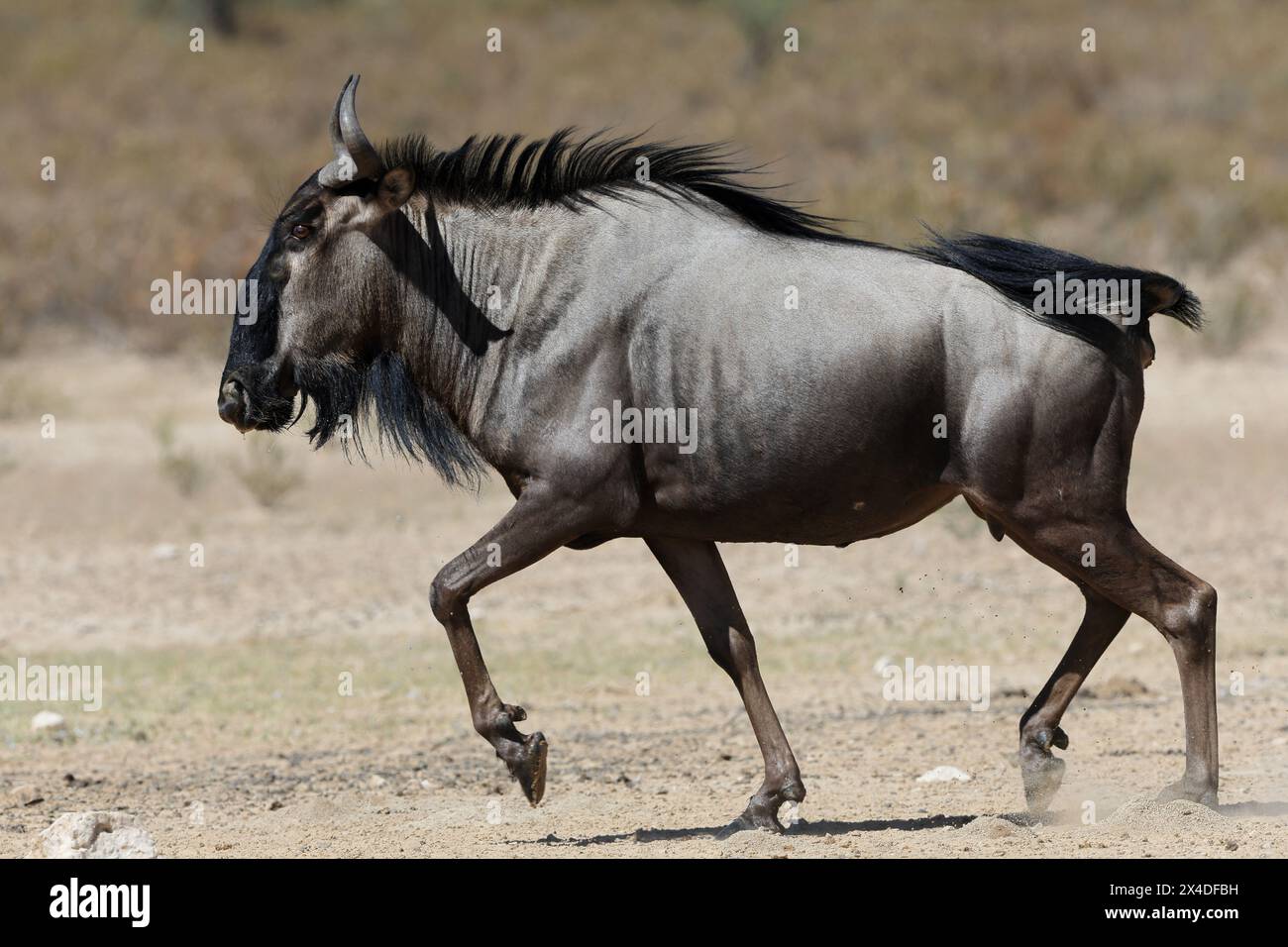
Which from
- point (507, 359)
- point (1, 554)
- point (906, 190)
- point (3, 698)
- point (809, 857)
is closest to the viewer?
point (809, 857)

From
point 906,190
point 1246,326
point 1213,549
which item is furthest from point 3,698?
point 906,190

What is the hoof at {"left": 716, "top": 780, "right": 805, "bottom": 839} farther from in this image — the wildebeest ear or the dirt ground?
the wildebeest ear

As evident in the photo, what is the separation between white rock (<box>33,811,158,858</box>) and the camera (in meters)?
6.74

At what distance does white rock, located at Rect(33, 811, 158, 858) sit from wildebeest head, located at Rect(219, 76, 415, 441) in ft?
5.05

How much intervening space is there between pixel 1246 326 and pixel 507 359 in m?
14.4

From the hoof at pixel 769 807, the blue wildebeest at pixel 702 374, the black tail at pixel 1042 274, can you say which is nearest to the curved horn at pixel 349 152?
the blue wildebeest at pixel 702 374

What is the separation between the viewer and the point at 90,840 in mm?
6781

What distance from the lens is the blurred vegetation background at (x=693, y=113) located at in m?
22.3

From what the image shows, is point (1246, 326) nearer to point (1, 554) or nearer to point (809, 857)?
point (1, 554)

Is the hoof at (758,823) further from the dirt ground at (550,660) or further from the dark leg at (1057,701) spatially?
the dark leg at (1057,701)

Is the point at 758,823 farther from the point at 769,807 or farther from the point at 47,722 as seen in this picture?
the point at 47,722

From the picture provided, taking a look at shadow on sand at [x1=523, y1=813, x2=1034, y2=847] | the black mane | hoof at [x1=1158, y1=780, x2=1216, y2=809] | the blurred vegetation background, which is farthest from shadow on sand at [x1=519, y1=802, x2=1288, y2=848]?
the blurred vegetation background

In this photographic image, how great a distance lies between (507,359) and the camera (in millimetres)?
7055

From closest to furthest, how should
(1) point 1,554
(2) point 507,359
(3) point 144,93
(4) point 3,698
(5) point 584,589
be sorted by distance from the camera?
Answer: (2) point 507,359
(4) point 3,698
(5) point 584,589
(1) point 1,554
(3) point 144,93
